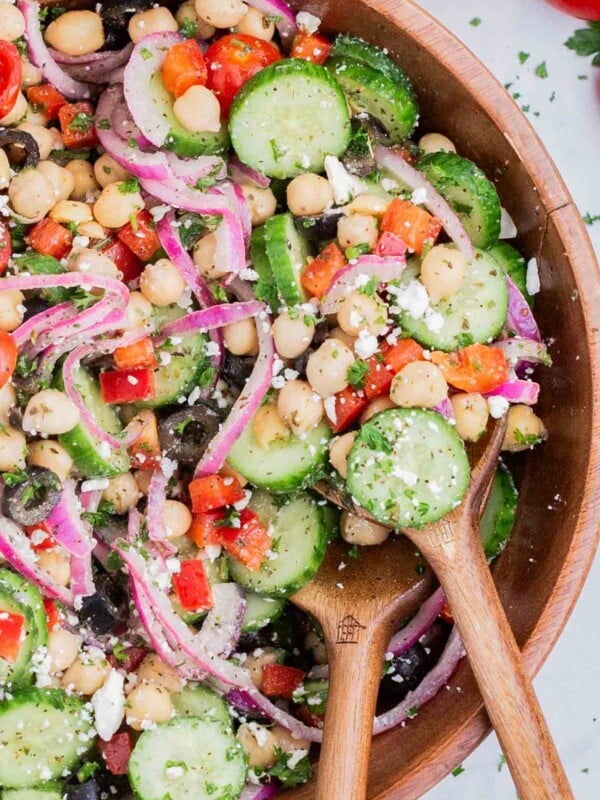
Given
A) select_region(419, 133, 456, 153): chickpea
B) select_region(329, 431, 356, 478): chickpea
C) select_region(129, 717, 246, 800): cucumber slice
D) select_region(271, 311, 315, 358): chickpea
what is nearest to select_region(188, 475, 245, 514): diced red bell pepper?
select_region(329, 431, 356, 478): chickpea

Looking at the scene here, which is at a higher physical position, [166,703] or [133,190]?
[133,190]

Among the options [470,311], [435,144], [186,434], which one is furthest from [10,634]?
[435,144]

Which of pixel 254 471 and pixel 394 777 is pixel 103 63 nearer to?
pixel 254 471

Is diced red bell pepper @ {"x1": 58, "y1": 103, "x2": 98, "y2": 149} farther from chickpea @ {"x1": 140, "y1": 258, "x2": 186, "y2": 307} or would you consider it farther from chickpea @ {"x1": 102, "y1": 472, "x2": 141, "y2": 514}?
chickpea @ {"x1": 102, "y1": 472, "x2": 141, "y2": 514}

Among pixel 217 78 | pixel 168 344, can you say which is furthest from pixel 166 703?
pixel 217 78

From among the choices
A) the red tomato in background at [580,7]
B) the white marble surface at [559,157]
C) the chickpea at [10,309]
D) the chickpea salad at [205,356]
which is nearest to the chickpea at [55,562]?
the chickpea salad at [205,356]

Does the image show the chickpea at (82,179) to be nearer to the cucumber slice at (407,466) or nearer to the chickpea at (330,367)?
the chickpea at (330,367)
